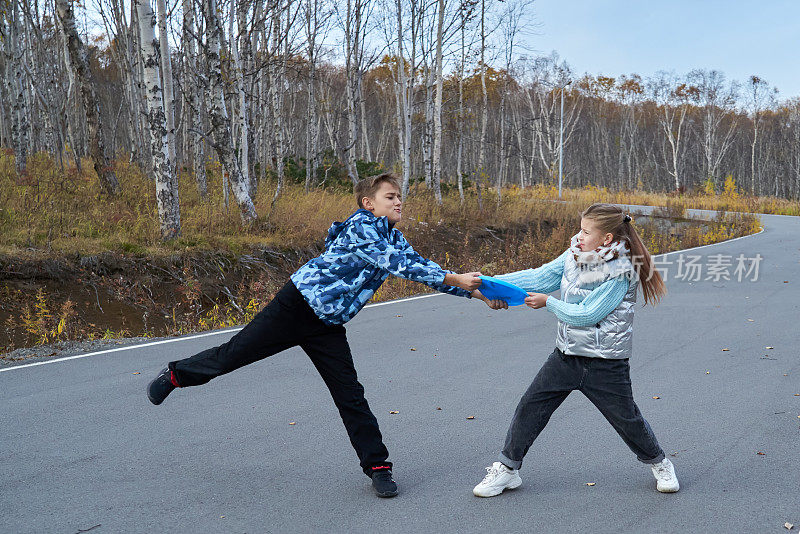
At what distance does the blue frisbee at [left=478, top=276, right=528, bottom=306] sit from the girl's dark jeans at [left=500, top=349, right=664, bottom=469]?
379 mm

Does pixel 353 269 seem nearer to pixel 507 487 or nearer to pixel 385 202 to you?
pixel 385 202

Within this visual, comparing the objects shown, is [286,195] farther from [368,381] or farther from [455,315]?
[368,381]

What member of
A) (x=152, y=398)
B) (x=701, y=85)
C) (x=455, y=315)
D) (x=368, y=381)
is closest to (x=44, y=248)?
(x=455, y=315)

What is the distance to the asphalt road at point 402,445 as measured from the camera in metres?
3.58

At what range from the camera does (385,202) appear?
3830mm

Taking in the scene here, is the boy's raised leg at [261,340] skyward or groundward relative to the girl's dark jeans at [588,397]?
skyward

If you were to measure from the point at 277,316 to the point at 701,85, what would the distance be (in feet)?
228

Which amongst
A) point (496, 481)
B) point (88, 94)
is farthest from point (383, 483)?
point (88, 94)

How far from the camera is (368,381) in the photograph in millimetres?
6230

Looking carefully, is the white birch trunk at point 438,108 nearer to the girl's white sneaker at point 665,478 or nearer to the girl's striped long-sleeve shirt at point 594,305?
the girl's white sneaker at point 665,478

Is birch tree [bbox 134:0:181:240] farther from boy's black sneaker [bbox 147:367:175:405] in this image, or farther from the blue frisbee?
the blue frisbee

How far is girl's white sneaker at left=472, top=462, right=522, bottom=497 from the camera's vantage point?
3.81 meters

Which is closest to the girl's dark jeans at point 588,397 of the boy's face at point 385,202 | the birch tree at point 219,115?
the boy's face at point 385,202

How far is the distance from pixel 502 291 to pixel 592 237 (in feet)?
1.92
